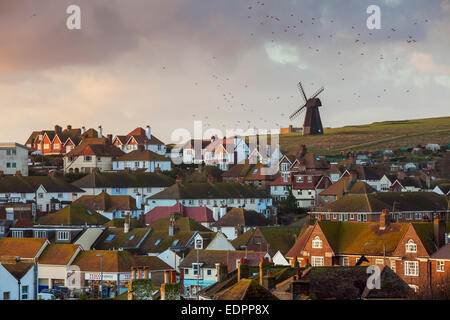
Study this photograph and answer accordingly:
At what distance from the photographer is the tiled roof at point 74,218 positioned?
85.7 metres

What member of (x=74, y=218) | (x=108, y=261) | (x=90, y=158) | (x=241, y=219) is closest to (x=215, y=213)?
(x=241, y=219)

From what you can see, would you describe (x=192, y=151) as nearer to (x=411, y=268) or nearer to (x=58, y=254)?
(x=58, y=254)

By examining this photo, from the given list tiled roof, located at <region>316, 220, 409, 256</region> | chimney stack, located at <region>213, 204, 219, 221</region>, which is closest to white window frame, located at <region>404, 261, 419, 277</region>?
tiled roof, located at <region>316, 220, 409, 256</region>

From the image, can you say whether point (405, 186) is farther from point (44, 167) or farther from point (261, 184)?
point (44, 167)

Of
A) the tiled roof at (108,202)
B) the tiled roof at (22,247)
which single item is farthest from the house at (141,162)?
the tiled roof at (22,247)

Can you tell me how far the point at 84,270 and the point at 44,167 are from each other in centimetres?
6379

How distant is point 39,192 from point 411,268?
5652 centimetres

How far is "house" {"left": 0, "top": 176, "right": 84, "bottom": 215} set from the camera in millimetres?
102938

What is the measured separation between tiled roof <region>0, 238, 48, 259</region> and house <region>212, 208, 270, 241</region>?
948 inches

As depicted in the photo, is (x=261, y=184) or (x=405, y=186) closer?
(x=405, y=186)

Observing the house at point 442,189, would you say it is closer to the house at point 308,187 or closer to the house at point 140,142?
the house at point 308,187

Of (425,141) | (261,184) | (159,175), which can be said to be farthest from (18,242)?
(425,141)

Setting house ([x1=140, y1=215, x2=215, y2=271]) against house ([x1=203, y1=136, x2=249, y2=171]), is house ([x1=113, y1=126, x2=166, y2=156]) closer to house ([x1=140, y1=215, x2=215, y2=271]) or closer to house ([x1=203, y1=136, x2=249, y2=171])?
house ([x1=203, y1=136, x2=249, y2=171])
